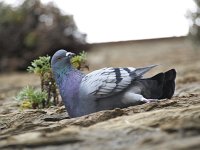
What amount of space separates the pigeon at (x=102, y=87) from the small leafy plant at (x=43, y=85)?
0.62m

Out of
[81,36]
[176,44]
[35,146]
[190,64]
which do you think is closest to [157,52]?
[176,44]

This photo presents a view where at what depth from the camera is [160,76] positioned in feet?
11.4

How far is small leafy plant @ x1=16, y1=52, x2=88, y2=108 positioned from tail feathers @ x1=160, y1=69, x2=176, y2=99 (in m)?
0.76

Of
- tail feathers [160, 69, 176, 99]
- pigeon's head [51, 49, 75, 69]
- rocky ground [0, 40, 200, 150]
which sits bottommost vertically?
rocky ground [0, 40, 200, 150]

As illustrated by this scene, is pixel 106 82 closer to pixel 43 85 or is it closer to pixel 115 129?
pixel 115 129

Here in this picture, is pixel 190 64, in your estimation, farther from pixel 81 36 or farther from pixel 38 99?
pixel 38 99

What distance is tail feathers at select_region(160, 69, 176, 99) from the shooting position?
137 inches

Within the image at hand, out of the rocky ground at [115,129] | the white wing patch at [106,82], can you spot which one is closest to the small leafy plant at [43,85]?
the rocky ground at [115,129]

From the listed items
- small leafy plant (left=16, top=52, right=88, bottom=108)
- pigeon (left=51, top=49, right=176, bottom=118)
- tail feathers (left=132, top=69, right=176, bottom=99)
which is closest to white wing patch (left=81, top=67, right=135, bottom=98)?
pigeon (left=51, top=49, right=176, bottom=118)

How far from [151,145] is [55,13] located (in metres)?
8.87

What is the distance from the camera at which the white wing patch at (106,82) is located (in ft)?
10.7

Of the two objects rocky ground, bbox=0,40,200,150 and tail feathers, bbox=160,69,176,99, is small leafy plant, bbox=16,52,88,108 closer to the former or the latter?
rocky ground, bbox=0,40,200,150

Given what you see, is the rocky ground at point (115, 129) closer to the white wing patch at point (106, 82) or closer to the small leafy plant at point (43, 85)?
the white wing patch at point (106, 82)

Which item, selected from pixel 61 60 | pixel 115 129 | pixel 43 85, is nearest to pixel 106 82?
pixel 61 60
